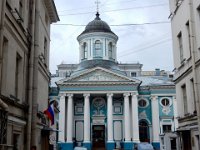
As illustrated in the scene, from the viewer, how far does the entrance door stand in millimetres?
49406

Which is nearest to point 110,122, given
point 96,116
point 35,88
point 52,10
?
point 96,116

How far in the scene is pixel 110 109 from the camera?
47.9m

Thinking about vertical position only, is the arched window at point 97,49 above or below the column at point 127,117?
above

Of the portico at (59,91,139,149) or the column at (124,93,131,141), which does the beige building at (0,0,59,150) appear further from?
the column at (124,93,131,141)

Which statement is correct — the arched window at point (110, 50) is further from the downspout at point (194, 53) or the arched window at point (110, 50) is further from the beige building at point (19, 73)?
the downspout at point (194, 53)

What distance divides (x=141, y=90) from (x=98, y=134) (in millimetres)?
9461

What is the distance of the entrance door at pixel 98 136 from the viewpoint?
1945 inches

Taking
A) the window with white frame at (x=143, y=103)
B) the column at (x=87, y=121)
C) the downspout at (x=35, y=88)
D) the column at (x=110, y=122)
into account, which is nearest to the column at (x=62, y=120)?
the column at (x=87, y=121)

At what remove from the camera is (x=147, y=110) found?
169 ft

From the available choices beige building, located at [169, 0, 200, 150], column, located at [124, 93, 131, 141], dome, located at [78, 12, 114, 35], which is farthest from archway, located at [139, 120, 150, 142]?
beige building, located at [169, 0, 200, 150]

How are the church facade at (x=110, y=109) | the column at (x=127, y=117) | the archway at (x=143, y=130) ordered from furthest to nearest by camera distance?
the archway at (x=143, y=130)
the church facade at (x=110, y=109)
the column at (x=127, y=117)

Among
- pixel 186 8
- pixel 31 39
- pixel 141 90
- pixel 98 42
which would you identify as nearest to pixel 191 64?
pixel 186 8

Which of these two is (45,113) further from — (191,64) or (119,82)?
(119,82)

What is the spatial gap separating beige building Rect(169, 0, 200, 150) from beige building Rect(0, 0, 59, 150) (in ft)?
25.0
